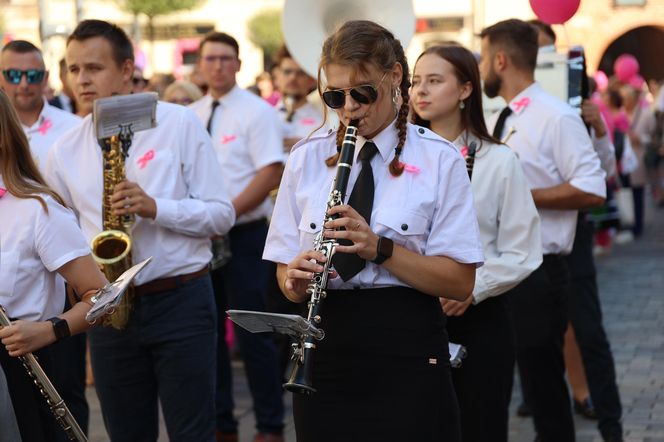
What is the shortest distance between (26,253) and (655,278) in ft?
31.7

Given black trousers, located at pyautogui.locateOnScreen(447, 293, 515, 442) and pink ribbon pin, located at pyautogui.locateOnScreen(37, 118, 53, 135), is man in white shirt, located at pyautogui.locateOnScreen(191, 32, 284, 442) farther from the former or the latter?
black trousers, located at pyautogui.locateOnScreen(447, 293, 515, 442)

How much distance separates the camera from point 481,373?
463 cm

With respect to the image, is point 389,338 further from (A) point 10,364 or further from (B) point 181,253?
(B) point 181,253

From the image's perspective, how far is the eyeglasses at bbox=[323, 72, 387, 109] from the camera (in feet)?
A: 11.2

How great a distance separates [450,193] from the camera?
3.50 metres

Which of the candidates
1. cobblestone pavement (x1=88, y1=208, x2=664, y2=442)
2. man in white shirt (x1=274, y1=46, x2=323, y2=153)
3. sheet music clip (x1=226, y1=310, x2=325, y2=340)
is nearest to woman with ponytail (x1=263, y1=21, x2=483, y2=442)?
sheet music clip (x1=226, y1=310, x2=325, y2=340)

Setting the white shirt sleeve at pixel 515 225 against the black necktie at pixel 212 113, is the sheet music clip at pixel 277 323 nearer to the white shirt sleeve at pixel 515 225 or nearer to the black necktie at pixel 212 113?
the white shirt sleeve at pixel 515 225

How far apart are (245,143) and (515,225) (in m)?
2.75

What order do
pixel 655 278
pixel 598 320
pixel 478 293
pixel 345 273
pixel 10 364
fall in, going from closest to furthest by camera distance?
pixel 345 273
pixel 10 364
pixel 478 293
pixel 598 320
pixel 655 278

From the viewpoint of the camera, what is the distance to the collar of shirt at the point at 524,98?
19.0 ft

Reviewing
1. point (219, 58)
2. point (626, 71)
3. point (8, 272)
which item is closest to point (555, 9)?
point (219, 58)

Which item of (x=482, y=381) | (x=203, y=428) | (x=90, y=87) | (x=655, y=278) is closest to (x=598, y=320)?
(x=482, y=381)

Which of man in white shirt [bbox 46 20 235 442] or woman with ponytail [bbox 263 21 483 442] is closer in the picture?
woman with ponytail [bbox 263 21 483 442]

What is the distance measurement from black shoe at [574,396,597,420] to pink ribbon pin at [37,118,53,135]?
3546 millimetres
